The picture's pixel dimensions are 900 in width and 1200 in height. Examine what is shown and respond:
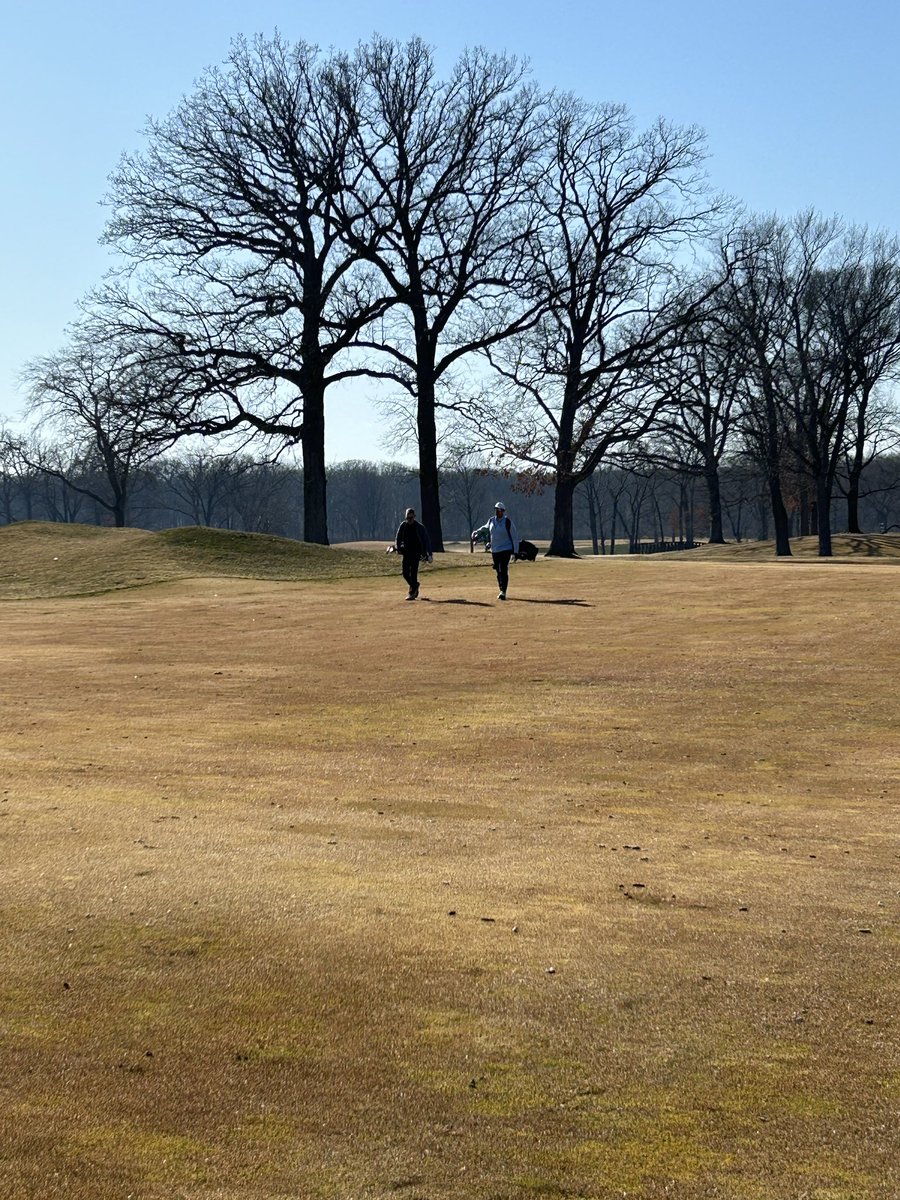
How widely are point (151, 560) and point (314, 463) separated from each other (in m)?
10.1

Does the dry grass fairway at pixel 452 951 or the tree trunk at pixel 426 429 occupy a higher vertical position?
the tree trunk at pixel 426 429

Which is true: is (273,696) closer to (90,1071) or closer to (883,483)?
(90,1071)

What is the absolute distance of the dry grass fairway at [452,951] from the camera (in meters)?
4.21

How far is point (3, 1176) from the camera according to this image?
4023mm

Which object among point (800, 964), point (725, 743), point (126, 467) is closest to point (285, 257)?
point (126, 467)

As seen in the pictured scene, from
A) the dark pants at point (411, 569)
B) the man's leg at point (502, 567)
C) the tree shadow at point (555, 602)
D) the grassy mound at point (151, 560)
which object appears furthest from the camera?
the grassy mound at point (151, 560)

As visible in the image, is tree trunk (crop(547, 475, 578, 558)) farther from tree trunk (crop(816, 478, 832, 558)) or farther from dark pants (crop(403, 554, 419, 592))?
dark pants (crop(403, 554, 419, 592))

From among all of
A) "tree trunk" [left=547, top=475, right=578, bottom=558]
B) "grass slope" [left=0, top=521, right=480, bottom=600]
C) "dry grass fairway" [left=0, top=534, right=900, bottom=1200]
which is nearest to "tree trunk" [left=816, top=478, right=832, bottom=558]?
"tree trunk" [left=547, top=475, right=578, bottom=558]

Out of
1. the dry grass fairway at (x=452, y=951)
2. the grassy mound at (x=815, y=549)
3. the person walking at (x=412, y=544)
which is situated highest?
the person walking at (x=412, y=544)

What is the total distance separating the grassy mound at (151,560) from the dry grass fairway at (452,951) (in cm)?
2110

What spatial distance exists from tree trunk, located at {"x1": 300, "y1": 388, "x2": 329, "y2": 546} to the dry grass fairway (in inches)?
1217

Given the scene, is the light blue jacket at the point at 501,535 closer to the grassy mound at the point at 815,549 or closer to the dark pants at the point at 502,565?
the dark pants at the point at 502,565

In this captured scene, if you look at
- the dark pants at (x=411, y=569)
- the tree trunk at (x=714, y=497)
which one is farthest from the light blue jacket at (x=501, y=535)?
the tree trunk at (x=714, y=497)

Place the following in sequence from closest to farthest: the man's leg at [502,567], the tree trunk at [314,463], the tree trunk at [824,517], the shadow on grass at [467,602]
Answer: the shadow on grass at [467,602] → the man's leg at [502,567] → the tree trunk at [314,463] → the tree trunk at [824,517]
